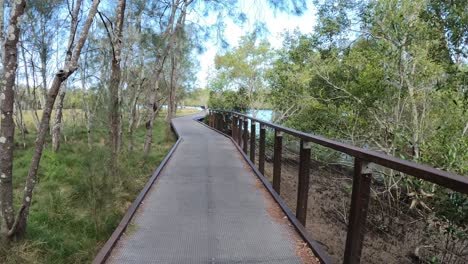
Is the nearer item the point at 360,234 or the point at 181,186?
the point at 360,234

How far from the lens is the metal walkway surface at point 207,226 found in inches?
105

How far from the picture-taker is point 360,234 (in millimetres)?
2158

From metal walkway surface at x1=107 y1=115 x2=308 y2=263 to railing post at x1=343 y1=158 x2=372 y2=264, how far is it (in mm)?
522

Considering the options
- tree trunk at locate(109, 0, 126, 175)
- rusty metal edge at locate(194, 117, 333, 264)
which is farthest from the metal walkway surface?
tree trunk at locate(109, 0, 126, 175)

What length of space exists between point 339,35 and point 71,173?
25.3 feet

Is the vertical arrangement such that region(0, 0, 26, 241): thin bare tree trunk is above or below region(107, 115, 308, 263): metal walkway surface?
above

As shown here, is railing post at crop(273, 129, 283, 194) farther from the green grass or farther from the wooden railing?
the green grass

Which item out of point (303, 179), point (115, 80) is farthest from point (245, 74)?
point (303, 179)

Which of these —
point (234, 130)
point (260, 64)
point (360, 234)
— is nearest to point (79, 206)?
point (360, 234)

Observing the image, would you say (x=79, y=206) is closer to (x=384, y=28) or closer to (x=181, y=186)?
(x=181, y=186)

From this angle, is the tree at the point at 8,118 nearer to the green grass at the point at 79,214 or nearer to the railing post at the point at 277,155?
the green grass at the point at 79,214

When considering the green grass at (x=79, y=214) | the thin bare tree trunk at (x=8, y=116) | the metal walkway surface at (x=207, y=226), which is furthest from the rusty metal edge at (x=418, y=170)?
the thin bare tree trunk at (x=8, y=116)

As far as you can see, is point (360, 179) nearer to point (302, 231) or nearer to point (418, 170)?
point (418, 170)

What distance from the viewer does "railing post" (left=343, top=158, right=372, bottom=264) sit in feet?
6.95
